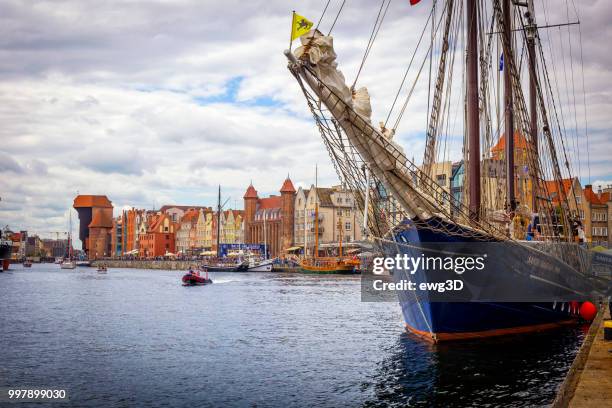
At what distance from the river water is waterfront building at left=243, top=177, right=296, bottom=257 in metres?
109

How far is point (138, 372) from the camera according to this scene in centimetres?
2331

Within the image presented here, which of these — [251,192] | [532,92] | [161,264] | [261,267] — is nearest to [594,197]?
[261,267]

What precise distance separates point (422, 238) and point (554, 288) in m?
9.01

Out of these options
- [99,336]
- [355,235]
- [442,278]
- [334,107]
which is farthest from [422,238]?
[355,235]

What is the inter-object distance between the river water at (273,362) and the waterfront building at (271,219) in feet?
359

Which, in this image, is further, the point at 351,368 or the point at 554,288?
the point at 554,288

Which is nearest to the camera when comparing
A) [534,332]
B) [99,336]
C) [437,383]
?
[437,383]

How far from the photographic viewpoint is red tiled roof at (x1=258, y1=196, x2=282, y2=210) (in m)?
164

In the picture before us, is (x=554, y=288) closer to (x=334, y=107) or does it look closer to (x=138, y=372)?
(x=334, y=107)

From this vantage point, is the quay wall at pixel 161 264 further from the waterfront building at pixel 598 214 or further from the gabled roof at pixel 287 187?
the waterfront building at pixel 598 214

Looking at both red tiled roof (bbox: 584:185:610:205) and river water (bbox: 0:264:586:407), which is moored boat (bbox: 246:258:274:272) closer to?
red tiled roof (bbox: 584:185:610:205)

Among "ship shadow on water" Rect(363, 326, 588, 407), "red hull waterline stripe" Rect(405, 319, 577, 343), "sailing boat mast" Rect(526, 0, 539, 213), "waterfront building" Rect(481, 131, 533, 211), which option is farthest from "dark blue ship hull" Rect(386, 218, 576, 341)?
"sailing boat mast" Rect(526, 0, 539, 213)

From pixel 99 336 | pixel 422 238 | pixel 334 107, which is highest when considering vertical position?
pixel 334 107

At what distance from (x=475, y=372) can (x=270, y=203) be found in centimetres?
14771
